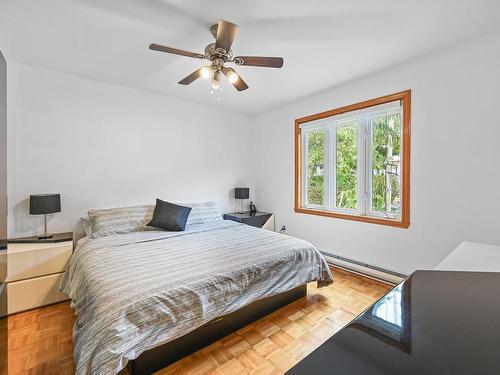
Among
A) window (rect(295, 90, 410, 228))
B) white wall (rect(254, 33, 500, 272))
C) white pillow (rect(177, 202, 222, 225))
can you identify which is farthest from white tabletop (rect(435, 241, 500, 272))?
white pillow (rect(177, 202, 222, 225))

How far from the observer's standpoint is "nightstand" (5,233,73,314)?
7.16 feet

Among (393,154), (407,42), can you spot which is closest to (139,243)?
(393,154)

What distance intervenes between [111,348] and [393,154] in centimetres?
312

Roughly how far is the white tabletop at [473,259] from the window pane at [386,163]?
3.03 ft

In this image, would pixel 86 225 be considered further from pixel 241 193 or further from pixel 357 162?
pixel 357 162

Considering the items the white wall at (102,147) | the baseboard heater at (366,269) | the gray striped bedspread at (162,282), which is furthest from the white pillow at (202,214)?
the baseboard heater at (366,269)

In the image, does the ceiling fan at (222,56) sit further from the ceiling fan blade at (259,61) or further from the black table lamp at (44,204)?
the black table lamp at (44,204)

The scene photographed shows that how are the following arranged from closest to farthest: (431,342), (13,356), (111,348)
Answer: (431,342) < (111,348) < (13,356)

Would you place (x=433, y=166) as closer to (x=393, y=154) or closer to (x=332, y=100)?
(x=393, y=154)

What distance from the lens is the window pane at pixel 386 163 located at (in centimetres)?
276

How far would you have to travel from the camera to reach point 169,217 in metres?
2.90

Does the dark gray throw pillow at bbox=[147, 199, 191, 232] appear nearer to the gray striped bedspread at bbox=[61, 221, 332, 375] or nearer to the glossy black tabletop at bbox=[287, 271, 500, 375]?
the gray striped bedspread at bbox=[61, 221, 332, 375]

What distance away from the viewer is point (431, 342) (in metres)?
0.56

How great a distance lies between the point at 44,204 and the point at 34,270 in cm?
65
